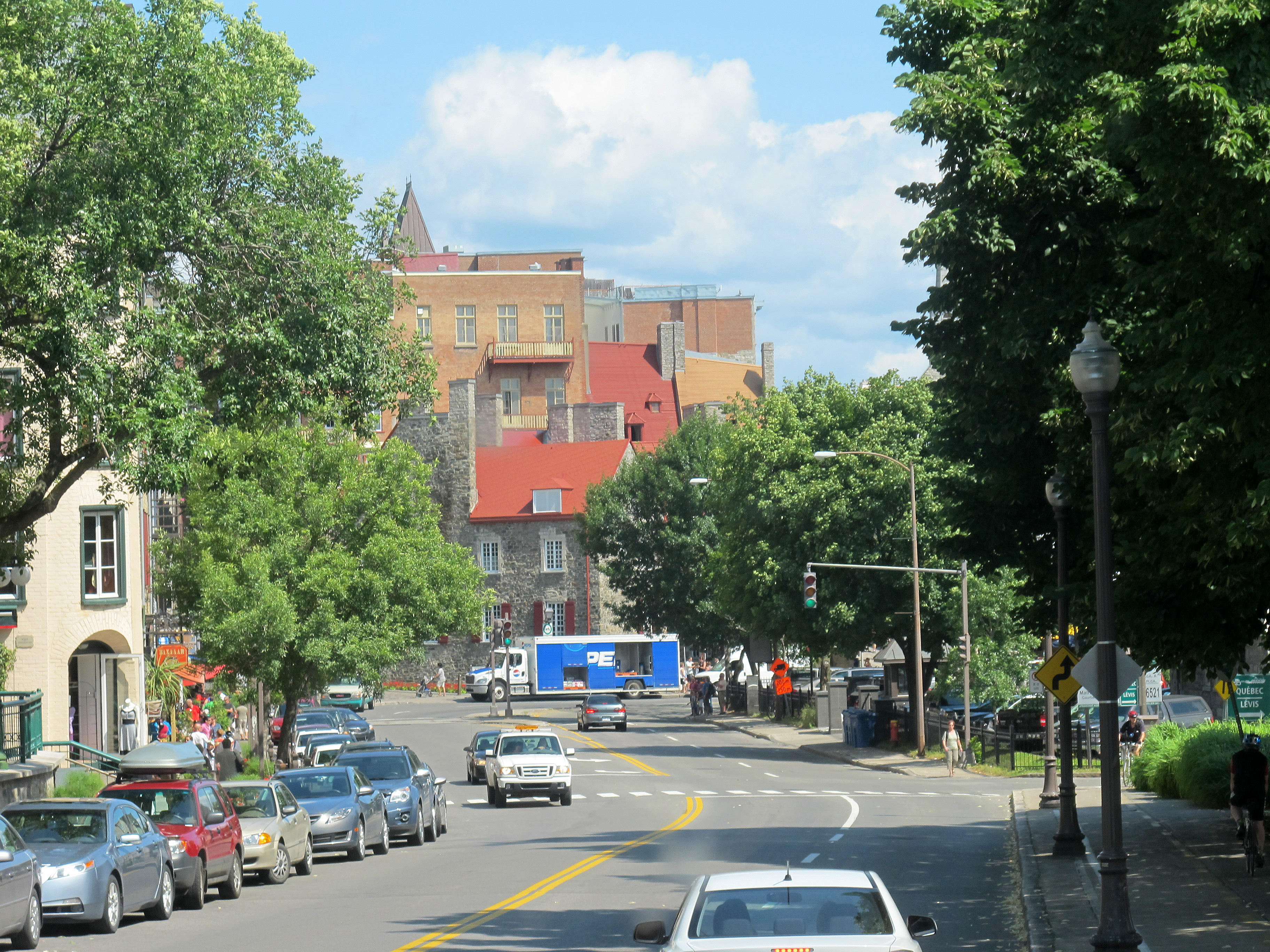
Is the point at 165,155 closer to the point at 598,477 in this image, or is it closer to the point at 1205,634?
the point at 1205,634

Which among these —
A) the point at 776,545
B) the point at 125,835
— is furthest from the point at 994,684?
the point at 125,835

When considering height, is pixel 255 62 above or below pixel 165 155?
above

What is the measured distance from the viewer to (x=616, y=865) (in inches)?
881

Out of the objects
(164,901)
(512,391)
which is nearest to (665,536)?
(512,391)

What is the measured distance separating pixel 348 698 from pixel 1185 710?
154 feet

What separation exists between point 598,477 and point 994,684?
52.1 m

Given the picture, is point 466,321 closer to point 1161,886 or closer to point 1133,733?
point 1133,733

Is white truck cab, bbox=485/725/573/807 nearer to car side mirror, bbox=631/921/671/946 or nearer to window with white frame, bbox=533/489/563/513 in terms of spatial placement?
car side mirror, bbox=631/921/671/946

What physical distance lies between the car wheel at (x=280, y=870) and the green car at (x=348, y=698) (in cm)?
5383

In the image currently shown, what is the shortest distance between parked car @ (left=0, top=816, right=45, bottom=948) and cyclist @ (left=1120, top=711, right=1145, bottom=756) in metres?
28.2

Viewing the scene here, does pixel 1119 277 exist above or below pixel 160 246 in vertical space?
below

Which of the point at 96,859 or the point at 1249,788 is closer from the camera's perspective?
the point at 96,859

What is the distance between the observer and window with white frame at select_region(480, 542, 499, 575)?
9925 centimetres

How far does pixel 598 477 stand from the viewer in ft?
322
